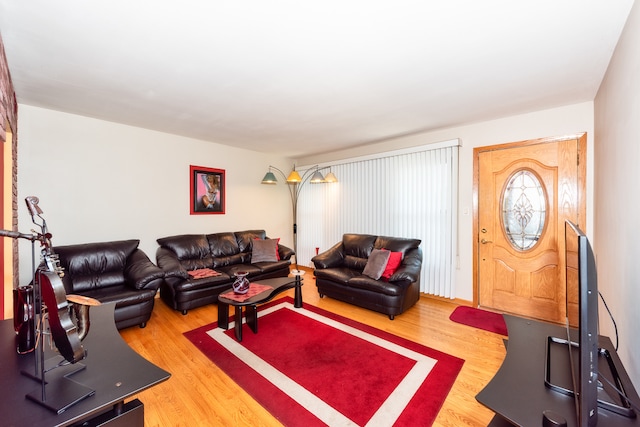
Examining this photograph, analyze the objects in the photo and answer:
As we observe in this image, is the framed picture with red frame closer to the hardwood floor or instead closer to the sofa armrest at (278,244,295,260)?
the sofa armrest at (278,244,295,260)

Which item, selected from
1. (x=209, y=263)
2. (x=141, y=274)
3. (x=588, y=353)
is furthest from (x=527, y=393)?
(x=209, y=263)

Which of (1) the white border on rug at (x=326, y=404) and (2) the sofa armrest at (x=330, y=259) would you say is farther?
(2) the sofa armrest at (x=330, y=259)

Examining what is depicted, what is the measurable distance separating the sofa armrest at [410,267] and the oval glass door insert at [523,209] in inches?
44.5

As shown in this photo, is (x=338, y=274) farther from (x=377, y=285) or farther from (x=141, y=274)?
(x=141, y=274)

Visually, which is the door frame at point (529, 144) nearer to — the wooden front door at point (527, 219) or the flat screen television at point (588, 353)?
the wooden front door at point (527, 219)

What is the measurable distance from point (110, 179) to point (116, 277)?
1.34 meters

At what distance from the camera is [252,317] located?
3.04 m

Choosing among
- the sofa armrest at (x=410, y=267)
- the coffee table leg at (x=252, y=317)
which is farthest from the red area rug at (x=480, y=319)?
the coffee table leg at (x=252, y=317)

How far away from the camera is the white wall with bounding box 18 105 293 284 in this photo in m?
3.24

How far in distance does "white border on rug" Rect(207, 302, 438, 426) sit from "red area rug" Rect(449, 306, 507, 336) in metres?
1.06

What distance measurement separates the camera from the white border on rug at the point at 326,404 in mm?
1844

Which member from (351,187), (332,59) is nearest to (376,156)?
(351,187)

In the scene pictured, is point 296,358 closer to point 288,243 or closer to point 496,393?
point 496,393

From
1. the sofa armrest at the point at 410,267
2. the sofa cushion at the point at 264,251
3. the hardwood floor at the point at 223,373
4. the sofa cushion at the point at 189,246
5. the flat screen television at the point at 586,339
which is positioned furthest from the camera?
the sofa cushion at the point at 264,251
